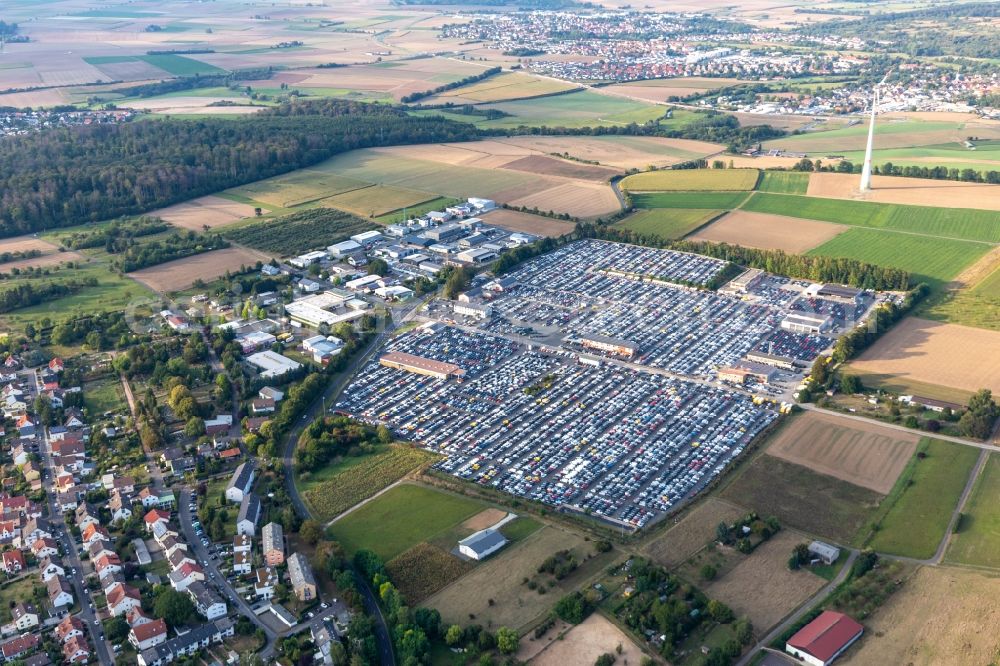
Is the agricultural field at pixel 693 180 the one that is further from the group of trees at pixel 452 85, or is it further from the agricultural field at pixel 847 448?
the group of trees at pixel 452 85

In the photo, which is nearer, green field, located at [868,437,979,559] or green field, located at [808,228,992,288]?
green field, located at [868,437,979,559]

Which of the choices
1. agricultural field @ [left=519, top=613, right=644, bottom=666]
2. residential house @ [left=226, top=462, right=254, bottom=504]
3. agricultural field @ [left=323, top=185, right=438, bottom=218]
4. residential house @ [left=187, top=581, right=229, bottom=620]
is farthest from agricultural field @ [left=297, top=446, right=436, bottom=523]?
agricultural field @ [left=323, top=185, right=438, bottom=218]

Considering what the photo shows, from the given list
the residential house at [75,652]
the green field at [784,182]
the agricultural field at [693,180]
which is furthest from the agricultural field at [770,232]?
the residential house at [75,652]

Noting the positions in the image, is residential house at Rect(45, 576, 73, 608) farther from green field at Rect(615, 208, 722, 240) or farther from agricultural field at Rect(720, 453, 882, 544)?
green field at Rect(615, 208, 722, 240)

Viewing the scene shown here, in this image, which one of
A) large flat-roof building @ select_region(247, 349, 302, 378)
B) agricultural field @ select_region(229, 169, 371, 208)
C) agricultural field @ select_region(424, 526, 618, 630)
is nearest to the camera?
agricultural field @ select_region(424, 526, 618, 630)

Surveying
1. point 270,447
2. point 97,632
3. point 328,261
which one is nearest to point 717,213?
point 328,261

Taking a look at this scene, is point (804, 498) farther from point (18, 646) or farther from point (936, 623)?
point (18, 646)

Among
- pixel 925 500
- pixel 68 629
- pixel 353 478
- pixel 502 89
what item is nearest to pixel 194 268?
pixel 353 478
